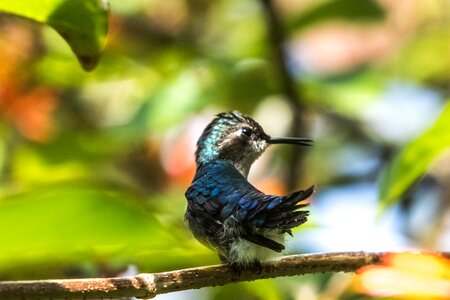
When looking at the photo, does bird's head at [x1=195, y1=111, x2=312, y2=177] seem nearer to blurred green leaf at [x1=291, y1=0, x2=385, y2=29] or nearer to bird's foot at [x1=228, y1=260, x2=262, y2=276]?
blurred green leaf at [x1=291, y1=0, x2=385, y2=29]

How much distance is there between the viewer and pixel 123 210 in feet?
4.79

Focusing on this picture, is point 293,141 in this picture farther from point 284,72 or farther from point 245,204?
point 245,204

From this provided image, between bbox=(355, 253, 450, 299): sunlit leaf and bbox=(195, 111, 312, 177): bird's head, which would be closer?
bbox=(355, 253, 450, 299): sunlit leaf

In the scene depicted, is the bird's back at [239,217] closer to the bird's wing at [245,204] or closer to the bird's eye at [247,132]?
the bird's wing at [245,204]

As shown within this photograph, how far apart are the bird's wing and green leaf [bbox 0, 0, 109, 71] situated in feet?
1.89

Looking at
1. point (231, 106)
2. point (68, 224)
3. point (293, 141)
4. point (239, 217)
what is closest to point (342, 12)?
point (231, 106)

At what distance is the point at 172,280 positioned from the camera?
171 centimetres

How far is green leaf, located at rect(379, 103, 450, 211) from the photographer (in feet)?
7.27

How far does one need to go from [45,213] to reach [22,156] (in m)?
3.06

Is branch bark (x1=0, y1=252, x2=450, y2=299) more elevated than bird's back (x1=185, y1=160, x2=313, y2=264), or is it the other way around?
bird's back (x1=185, y1=160, x2=313, y2=264)

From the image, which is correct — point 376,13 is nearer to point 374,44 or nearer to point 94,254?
point 374,44

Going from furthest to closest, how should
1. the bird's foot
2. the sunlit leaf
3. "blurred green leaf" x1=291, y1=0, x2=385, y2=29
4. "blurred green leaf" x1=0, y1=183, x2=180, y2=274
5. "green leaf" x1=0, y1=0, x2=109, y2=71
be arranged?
"blurred green leaf" x1=291, y1=0, x2=385, y2=29
the bird's foot
the sunlit leaf
"green leaf" x1=0, y1=0, x2=109, y2=71
"blurred green leaf" x1=0, y1=183, x2=180, y2=274

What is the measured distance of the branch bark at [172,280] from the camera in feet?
4.77

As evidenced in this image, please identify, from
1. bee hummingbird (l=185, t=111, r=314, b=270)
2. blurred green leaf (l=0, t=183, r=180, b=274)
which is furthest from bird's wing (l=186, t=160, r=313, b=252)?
blurred green leaf (l=0, t=183, r=180, b=274)
